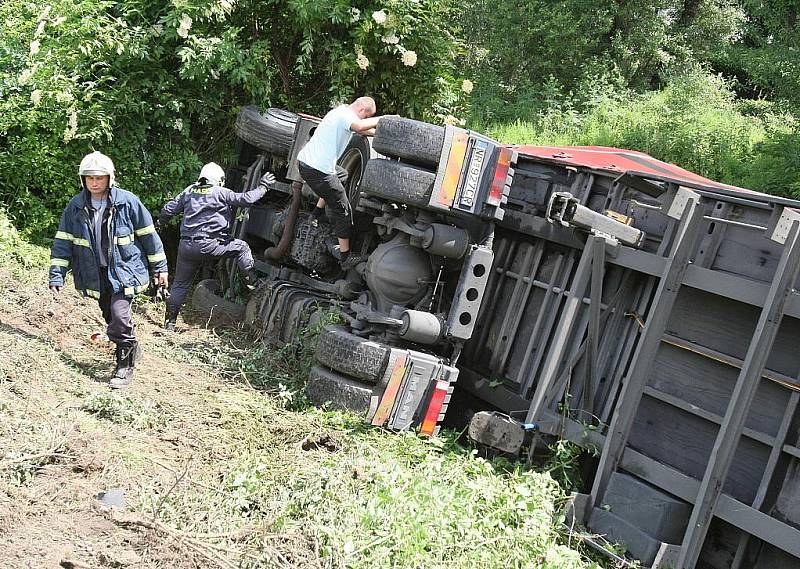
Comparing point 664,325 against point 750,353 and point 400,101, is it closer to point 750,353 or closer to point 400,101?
point 750,353

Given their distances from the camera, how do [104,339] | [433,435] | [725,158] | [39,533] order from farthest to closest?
[725,158] < [104,339] < [433,435] < [39,533]

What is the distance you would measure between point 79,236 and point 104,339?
46.0 inches

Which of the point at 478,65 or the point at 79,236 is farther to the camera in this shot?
the point at 478,65

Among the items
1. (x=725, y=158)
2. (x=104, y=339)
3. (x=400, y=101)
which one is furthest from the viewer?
(x=725, y=158)

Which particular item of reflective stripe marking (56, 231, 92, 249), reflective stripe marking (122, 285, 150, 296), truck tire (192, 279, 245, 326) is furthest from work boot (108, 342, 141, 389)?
truck tire (192, 279, 245, 326)

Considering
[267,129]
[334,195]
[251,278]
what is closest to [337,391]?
[334,195]

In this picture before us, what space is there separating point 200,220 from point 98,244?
1634 mm

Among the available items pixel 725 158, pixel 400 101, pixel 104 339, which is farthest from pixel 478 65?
pixel 104 339

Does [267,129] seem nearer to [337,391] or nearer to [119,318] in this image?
[119,318]

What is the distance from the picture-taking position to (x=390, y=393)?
5.59 meters

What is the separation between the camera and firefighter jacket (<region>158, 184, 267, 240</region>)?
301 inches

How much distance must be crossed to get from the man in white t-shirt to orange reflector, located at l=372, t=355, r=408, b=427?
1.45 meters

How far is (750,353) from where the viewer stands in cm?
432

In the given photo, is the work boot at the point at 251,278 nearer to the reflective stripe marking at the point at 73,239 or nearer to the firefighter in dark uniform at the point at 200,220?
the firefighter in dark uniform at the point at 200,220
